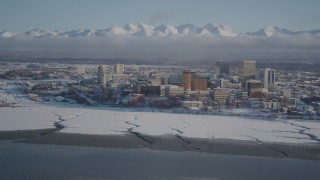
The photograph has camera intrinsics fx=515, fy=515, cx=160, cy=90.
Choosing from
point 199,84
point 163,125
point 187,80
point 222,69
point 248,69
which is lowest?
point 163,125

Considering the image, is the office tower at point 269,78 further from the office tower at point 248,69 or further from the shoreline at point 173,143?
the shoreline at point 173,143

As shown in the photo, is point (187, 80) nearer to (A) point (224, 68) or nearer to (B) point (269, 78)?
(B) point (269, 78)

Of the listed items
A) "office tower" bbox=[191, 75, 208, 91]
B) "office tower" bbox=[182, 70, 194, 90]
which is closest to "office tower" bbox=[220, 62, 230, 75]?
"office tower" bbox=[182, 70, 194, 90]

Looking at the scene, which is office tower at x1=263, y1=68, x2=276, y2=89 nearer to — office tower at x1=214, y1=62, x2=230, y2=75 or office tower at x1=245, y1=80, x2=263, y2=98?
office tower at x1=245, y1=80, x2=263, y2=98

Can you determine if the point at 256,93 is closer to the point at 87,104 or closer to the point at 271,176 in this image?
the point at 87,104

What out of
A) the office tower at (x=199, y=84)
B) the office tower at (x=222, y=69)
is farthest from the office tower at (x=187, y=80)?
the office tower at (x=222, y=69)

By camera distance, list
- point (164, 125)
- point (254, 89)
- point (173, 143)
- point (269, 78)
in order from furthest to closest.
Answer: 1. point (269, 78)
2. point (254, 89)
3. point (164, 125)
4. point (173, 143)

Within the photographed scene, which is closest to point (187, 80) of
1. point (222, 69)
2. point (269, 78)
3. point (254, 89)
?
point (254, 89)
